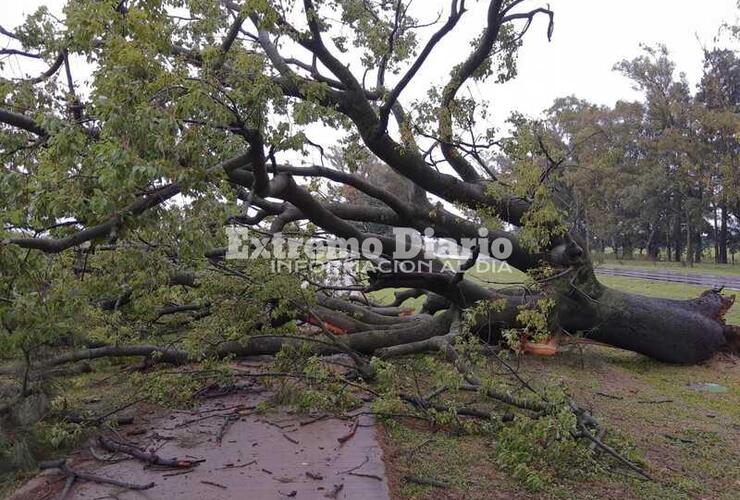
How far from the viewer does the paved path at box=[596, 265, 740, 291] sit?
18753 millimetres

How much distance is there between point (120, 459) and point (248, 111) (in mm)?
2916

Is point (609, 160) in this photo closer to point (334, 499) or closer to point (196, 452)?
point (334, 499)

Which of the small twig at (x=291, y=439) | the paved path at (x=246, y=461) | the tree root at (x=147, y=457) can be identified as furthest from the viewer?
the small twig at (x=291, y=439)

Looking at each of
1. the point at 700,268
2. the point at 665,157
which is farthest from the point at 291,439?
the point at 665,157

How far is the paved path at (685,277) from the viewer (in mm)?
18753

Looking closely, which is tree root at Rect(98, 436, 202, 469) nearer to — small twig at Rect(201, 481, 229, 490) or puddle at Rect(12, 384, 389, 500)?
puddle at Rect(12, 384, 389, 500)

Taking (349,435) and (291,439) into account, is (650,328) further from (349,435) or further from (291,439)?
(291,439)

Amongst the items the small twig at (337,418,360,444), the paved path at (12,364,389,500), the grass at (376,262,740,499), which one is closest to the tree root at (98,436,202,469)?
the paved path at (12,364,389,500)

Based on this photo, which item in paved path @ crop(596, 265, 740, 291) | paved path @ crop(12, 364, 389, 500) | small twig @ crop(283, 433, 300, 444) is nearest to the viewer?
paved path @ crop(12, 364, 389, 500)

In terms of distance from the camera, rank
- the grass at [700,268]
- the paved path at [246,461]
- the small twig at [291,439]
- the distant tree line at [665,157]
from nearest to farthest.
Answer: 1. the paved path at [246,461]
2. the small twig at [291,439]
3. the grass at [700,268]
4. the distant tree line at [665,157]

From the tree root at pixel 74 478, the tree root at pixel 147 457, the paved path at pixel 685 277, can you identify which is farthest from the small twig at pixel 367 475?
the paved path at pixel 685 277

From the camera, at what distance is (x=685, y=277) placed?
21234mm

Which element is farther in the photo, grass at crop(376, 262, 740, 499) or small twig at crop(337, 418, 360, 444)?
small twig at crop(337, 418, 360, 444)

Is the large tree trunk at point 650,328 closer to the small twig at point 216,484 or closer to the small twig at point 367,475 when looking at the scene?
the small twig at point 367,475
